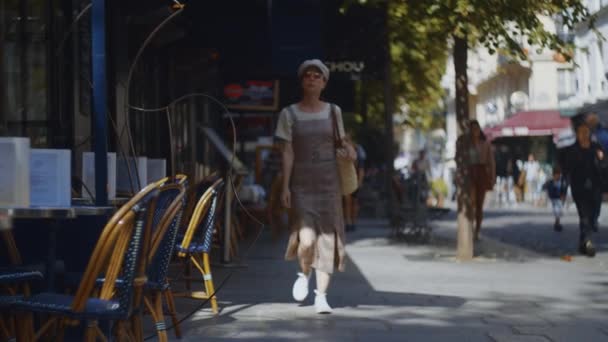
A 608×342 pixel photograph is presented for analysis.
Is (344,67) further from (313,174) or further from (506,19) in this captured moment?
(313,174)

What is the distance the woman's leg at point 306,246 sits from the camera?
9.00 m

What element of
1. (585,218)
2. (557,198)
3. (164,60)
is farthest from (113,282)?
(557,198)

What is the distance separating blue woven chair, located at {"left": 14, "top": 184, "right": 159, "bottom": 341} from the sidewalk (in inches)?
95.3

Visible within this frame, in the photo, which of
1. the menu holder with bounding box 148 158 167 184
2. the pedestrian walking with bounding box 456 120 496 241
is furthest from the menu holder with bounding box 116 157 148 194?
the pedestrian walking with bounding box 456 120 496 241

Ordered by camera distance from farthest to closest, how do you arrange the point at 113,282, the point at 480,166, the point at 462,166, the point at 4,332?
the point at 480,166 < the point at 462,166 < the point at 4,332 < the point at 113,282

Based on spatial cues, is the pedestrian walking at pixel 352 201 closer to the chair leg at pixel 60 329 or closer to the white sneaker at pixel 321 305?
the white sneaker at pixel 321 305

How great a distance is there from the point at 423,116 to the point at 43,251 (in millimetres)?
32716

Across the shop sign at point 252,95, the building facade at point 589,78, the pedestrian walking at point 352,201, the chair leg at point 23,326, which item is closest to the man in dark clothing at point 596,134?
the pedestrian walking at point 352,201

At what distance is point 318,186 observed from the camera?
9000 millimetres

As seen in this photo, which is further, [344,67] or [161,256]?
[344,67]

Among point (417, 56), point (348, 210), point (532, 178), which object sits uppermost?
point (417, 56)

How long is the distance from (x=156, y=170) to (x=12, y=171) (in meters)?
4.25

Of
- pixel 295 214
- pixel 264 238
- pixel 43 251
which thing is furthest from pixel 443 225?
pixel 43 251

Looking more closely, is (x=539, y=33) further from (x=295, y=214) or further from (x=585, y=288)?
(x=295, y=214)
